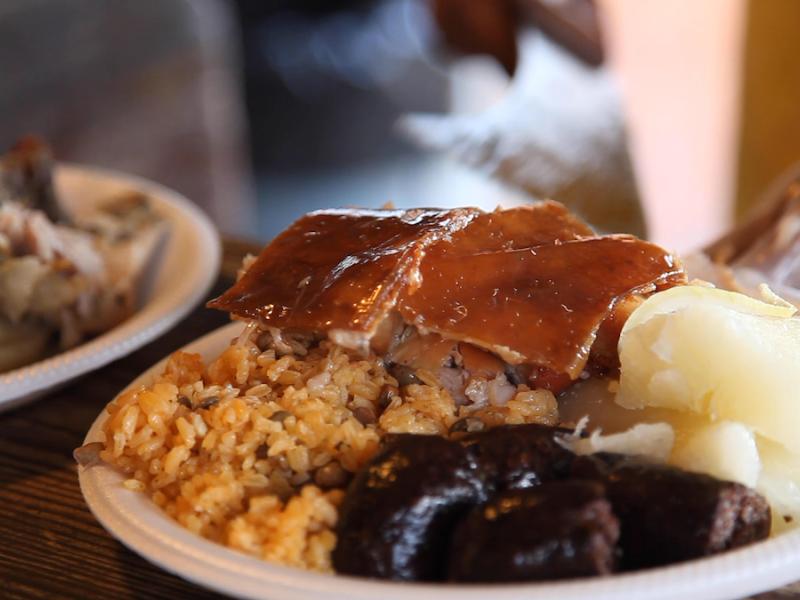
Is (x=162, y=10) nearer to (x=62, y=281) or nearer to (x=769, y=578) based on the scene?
(x=62, y=281)

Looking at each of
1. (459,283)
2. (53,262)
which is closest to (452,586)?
(459,283)

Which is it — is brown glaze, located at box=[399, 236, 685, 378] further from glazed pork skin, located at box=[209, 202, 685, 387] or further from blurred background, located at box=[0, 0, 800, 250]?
blurred background, located at box=[0, 0, 800, 250]

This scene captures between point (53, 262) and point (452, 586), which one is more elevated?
point (452, 586)

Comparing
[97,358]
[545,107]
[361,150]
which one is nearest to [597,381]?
[97,358]

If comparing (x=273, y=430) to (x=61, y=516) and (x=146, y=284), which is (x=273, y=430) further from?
(x=146, y=284)

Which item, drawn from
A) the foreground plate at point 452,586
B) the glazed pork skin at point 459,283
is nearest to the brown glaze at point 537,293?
the glazed pork skin at point 459,283

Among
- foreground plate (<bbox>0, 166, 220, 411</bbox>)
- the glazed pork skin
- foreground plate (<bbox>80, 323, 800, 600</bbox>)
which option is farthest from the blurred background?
foreground plate (<bbox>80, 323, 800, 600</bbox>)
